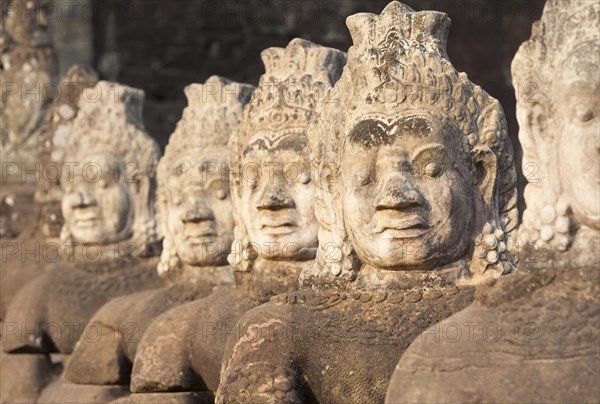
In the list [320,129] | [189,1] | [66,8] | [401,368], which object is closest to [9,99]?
[66,8]

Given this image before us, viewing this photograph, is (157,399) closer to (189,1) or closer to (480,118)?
(480,118)

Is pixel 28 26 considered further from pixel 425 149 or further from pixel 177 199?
pixel 425 149

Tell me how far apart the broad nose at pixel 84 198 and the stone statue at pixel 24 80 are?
323cm

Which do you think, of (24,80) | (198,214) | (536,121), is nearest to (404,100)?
(536,121)

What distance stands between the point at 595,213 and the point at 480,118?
1245 mm

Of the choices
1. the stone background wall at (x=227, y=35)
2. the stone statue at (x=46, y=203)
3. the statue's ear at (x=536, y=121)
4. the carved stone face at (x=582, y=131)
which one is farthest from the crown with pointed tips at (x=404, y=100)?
the stone background wall at (x=227, y=35)

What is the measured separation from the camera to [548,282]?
4.99 meters

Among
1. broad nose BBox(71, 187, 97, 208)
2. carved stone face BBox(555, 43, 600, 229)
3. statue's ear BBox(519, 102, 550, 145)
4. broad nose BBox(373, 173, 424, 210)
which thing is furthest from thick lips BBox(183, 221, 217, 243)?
carved stone face BBox(555, 43, 600, 229)

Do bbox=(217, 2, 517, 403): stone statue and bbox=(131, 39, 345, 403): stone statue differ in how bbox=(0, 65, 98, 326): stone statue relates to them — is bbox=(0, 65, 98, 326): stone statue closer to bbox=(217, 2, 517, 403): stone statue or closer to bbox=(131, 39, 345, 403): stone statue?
bbox=(131, 39, 345, 403): stone statue

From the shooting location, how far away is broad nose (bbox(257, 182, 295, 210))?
7004 mm

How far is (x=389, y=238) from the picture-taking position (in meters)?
5.83

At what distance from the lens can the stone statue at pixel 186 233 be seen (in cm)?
797

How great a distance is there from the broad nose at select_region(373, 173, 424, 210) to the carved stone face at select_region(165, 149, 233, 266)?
2231mm

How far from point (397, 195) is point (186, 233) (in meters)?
2.44
